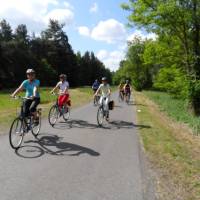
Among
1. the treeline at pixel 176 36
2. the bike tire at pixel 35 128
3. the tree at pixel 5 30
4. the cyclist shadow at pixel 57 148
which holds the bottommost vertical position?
the cyclist shadow at pixel 57 148

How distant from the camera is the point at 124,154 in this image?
8.85 meters

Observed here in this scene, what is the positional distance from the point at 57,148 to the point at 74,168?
6.36 feet

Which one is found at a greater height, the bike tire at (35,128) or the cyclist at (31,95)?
the cyclist at (31,95)

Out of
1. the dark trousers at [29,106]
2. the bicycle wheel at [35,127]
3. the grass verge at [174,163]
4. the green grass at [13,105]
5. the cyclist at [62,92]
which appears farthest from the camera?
the green grass at [13,105]

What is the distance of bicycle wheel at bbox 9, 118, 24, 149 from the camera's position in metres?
8.77

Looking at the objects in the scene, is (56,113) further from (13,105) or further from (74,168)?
(13,105)

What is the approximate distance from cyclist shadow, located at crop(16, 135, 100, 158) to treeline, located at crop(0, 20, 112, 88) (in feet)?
190

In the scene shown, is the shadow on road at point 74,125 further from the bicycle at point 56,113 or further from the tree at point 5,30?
the tree at point 5,30

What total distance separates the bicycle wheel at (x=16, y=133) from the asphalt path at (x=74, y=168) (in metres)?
0.18

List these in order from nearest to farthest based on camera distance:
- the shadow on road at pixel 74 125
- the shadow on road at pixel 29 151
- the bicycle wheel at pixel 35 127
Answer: the shadow on road at pixel 29 151 → the bicycle wheel at pixel 35 127 → the shadow on road at pixel 74 125

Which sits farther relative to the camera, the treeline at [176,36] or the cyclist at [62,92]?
the treeline at [176,36]

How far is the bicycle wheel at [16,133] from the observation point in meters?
8.77

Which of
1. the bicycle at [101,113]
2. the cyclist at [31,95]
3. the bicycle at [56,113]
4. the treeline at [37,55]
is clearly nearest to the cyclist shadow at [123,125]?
the bicycle at [101,113]

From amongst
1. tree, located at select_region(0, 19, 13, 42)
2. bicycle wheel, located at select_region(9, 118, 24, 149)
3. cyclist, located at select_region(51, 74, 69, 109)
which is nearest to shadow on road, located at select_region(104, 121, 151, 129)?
cyclist, located at select_region(51, 74, 69, 109)
